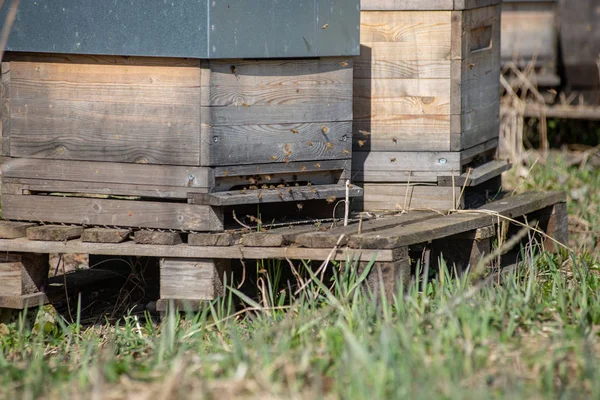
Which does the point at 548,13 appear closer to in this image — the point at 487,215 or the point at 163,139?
the point at 487,215

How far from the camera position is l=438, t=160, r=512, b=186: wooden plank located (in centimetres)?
479

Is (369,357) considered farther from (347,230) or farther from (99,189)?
(99,189)

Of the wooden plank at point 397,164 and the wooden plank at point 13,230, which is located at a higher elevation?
the wooden plank at point 397,164

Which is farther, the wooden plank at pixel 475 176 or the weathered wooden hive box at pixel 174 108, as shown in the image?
the wooden plank at pixel 475 176

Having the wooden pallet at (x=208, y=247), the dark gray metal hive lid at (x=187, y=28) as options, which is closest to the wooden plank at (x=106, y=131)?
the dark gray metal hive lid at (x=187, y=28)

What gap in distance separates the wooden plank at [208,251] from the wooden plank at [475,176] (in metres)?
0.96

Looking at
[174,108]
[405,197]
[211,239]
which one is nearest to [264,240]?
[211,239]

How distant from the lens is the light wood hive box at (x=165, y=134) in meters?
4.06

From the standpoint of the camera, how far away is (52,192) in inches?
173

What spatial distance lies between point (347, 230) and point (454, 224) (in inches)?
22.7

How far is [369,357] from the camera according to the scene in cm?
282

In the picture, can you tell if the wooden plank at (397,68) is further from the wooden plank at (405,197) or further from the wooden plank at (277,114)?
the wooden plank at (405,197)

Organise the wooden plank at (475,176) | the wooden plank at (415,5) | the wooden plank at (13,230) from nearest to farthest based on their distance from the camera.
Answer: the wooden plank at (13,230) → the wooden plank at (415,5) → the wooden plank at (475,176)

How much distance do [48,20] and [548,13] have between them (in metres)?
4.90
